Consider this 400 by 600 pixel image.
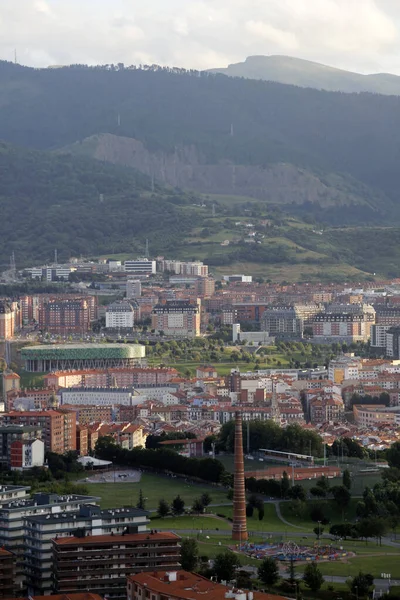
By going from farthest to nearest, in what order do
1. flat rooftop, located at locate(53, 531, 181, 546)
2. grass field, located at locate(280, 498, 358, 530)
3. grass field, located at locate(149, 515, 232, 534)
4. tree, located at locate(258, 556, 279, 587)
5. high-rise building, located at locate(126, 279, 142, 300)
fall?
high-rise building, located at locate(126, 279, 142, 300) < grass field, located at locate(280, 498, 358, 530) < grass field, located at locate(149, 515, 232, 534) < tree, located at locate(258, 556, 279, 587) < flat rooftop, located at locate(53, 531, 181, 546)

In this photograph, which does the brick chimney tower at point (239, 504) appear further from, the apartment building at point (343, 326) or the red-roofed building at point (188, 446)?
the apartment building at point (343, 326)

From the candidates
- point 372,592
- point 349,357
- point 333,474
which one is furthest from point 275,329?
point 372,592

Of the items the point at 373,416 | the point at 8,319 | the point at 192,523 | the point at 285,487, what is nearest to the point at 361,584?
the point at 192,523

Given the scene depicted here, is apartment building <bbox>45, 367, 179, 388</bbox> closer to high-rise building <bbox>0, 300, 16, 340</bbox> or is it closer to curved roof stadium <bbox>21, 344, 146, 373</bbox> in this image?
curved roof stadium <bbox>21, 344, 146, 373</bbox>

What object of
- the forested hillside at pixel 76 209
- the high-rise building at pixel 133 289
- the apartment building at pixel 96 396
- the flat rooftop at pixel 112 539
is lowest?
the flat rooftop at pixel 112 539

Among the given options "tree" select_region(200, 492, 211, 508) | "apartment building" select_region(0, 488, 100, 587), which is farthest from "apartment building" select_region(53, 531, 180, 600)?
"tree" select_region(200, 492, 211, 508)

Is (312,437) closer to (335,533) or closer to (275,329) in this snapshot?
(335,533)

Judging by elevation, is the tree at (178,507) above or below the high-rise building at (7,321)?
below

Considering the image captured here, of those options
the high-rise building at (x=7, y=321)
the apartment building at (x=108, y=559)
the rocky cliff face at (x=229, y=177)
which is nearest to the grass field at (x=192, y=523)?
the apartment building at (x=108, y=559)

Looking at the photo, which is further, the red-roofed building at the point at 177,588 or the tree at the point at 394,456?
the tree at the point at 394,456
